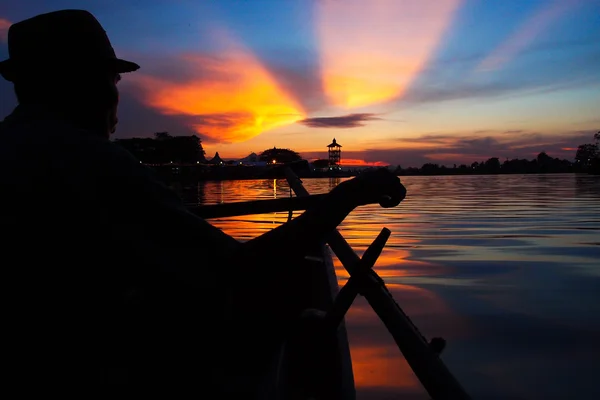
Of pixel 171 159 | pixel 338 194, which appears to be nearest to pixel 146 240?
pixel 338 194

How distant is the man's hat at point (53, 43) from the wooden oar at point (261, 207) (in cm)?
108

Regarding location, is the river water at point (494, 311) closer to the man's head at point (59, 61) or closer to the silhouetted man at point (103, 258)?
the silhouetted man at point (103, 258)

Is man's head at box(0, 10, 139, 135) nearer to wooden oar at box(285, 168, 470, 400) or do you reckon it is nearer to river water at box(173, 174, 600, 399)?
wooden oar at box(285, 168, 470, 400)

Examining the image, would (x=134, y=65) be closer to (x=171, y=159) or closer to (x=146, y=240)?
(x=146, y=240)

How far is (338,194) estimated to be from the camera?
1.55 meters

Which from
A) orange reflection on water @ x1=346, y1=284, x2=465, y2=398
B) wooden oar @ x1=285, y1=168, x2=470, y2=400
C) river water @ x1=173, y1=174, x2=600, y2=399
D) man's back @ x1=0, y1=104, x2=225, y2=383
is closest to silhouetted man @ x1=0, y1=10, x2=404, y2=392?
man's back @ x1=0, y1=104, x2=225, y2=383

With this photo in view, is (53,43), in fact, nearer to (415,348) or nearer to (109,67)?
(109,67)

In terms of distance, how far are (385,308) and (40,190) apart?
80.1 inches

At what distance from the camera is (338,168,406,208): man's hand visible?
1.56 m

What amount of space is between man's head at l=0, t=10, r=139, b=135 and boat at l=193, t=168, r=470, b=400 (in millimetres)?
1291

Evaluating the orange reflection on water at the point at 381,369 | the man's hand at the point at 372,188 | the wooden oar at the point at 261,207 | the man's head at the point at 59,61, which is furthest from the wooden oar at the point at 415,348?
the man's head at the point at 59,61

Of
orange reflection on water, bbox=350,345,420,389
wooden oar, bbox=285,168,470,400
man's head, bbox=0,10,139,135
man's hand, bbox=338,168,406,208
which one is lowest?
orange reflection on water, bbox=350,345,420,389

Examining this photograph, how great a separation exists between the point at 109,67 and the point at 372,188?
3.60ft

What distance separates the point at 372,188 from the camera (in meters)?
1.61
